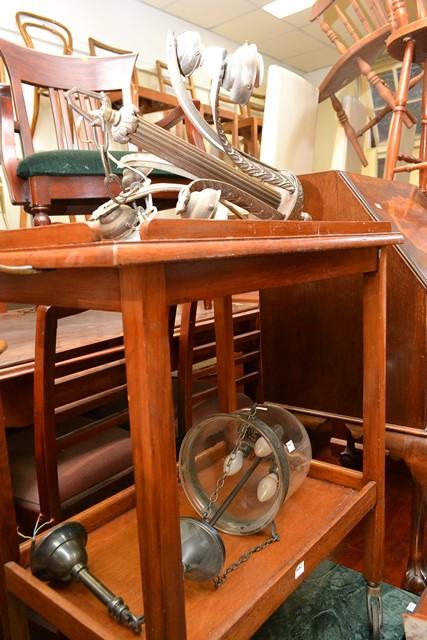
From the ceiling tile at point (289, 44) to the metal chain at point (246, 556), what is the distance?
4674mm

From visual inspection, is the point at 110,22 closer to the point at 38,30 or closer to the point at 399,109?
the point at 38,30

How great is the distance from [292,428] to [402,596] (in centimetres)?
45

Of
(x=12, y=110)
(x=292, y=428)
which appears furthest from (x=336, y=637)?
(x=12, y=110)

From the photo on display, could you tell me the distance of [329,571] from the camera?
3.80 ft

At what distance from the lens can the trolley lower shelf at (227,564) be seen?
632mm

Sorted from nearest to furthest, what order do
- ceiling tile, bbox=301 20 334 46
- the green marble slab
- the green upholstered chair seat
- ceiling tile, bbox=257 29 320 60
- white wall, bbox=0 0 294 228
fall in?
the green marble slab, the green upholstered chair seat, white wall, bbox=0 0 294 228, ceiling tile, bbox=301 20 334 46, ceiling tile, bbox=257 29 320 60

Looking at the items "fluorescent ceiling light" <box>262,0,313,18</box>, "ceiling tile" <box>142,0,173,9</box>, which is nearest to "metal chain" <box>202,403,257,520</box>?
"ceiling tile" <box>142,0,173,9</box>

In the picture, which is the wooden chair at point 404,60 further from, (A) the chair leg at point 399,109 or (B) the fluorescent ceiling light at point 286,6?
(B) the fluorescent ceiling light at point 286,6

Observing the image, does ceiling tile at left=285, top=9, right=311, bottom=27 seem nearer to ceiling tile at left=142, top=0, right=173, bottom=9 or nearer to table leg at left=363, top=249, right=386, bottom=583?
ceiling tile at left=142, top=0, right=173, bottom=9

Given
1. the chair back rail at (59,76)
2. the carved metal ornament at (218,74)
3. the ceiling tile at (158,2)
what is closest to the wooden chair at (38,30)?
the ceiling tile at (158,2)

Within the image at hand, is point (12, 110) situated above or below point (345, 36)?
below

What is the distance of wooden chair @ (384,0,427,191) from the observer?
1.36 m

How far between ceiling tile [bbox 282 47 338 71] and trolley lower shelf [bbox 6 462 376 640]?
502 centimetres

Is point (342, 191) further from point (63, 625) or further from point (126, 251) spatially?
point (63, 625)
